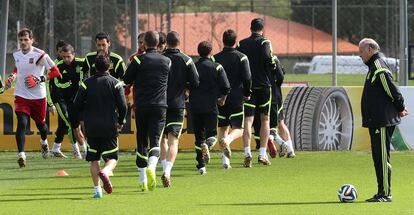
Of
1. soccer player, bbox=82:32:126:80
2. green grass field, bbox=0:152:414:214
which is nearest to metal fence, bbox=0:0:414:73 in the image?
green grass field, bbox=0:152:414:214

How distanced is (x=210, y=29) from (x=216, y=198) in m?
28.0

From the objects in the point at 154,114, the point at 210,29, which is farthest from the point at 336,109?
the point at 210,29

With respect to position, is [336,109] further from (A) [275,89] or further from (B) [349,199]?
(B) [349,199]

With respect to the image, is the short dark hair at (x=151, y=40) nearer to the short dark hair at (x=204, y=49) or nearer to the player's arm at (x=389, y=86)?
the short dark hair at (x=204, y=49)

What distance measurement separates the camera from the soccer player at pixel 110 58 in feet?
57.0

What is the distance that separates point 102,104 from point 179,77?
1.82 metres

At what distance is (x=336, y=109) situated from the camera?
73.7 ft

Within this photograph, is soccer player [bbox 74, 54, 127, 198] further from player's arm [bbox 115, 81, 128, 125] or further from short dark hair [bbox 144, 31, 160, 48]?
short dark hair [bbox 144, 31, 160, 48]

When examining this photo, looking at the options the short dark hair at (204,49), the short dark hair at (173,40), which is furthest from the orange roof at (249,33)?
the short dark hair at (173,40)

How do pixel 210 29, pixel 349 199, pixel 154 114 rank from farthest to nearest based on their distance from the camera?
pixel 210 29, pixel 154 114, pixel 349 199

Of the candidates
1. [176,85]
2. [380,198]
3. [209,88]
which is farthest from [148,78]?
[380,198]

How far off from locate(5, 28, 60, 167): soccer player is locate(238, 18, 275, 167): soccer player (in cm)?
308

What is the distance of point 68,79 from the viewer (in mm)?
20516

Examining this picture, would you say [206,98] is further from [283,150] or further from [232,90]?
[283,150]
